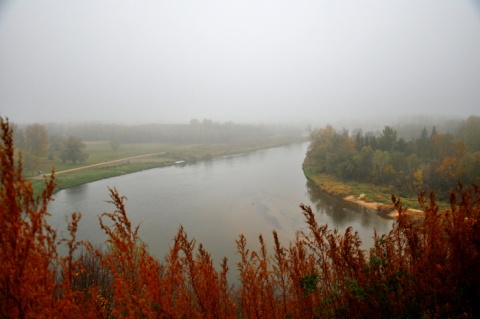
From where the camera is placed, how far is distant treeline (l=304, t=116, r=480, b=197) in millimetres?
21875

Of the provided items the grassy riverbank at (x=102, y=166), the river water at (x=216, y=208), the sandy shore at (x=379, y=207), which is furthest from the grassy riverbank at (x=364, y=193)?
the grassy riverbank at (x=102, y=166)

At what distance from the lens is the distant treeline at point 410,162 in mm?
21875

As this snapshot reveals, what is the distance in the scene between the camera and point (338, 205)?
22.3 meters

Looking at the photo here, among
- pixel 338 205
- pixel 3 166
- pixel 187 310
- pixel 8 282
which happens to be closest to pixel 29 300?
pixel 8 282

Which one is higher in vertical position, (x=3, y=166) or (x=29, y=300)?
(x=3, y=166)

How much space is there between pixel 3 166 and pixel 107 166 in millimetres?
43415

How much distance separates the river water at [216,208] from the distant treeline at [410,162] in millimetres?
5177

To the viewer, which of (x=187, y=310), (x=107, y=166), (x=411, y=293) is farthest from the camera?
(x=107, y=166)

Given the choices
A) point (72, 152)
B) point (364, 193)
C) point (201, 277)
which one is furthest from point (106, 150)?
point (201, 277)

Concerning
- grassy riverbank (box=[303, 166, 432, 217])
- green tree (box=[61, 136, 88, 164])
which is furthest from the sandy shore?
green tree (box=[61, 136, 88, 164])

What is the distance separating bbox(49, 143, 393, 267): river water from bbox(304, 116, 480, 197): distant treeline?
204 inches

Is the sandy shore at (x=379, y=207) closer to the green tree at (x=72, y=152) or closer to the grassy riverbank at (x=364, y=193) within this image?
the grassy riverbank at (x=364, y=193)

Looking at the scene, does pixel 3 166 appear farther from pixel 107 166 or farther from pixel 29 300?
pixel 107 166

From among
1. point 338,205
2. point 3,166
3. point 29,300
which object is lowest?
point 338,205
